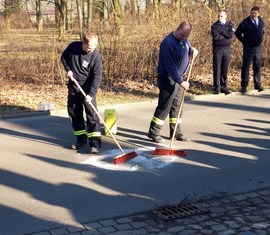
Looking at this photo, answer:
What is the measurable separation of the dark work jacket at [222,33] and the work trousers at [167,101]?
4.34 m

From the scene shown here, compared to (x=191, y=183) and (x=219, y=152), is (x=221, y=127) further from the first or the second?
(x=191, y=183)

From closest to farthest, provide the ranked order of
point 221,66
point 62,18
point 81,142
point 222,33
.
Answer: point 81,142, point 222,33, point 221,66, point 62,18

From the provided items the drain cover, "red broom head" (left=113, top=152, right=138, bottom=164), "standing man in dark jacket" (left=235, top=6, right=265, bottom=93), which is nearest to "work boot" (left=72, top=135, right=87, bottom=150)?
"red broom head" (left=113, top=152, right=138, bottom=164)

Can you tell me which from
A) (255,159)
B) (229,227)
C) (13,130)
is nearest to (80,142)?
(13,130)

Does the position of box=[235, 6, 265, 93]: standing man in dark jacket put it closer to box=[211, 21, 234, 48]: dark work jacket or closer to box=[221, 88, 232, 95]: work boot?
box=[211, 21, 234, 48]: dark work jacket

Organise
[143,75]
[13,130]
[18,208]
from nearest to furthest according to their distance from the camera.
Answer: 1. [18,208]
2. [13,130]
3. [143,75]

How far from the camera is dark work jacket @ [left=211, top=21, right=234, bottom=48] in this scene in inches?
465

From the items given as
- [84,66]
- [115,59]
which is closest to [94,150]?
[84,66]

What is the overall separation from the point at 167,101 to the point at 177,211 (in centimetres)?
294

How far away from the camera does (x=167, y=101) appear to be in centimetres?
783

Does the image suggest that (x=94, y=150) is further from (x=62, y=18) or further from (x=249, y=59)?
(x=62, y=18)

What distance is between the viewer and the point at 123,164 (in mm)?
6879

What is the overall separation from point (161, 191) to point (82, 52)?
2.54 metres

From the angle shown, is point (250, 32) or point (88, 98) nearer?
point (88, 98)
